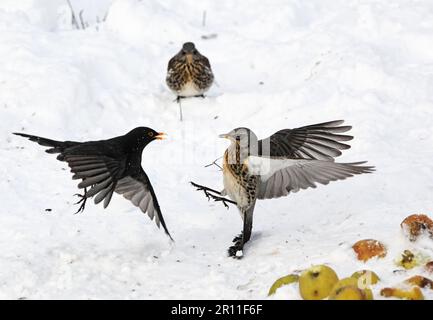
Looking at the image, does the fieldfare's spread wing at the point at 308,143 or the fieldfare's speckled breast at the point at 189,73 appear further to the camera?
the fieldfare's speckled breast at the point at 189,73

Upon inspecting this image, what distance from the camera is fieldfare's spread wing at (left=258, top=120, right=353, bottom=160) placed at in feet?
18.2

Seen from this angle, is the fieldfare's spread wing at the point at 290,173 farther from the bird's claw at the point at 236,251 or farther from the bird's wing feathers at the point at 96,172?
the bird's wing feathers at the point at 96,172

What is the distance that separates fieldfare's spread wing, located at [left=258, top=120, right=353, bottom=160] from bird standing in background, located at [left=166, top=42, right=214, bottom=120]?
3185mm

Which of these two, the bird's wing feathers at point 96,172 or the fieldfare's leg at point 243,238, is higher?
the bird's wing feathers at point 96,172

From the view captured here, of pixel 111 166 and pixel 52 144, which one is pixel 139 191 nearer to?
pixel 111 166

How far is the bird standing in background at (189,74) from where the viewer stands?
875 cm

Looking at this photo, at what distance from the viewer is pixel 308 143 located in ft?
18.7

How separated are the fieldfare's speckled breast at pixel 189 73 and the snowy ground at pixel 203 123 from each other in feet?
0.66

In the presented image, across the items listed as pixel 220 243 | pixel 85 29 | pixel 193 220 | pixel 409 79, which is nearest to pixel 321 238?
Result: pixel 220 243

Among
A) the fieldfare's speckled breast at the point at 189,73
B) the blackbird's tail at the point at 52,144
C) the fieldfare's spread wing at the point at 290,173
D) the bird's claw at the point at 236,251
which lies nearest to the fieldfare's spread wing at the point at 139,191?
the blackbird's tail at the point at 52,144

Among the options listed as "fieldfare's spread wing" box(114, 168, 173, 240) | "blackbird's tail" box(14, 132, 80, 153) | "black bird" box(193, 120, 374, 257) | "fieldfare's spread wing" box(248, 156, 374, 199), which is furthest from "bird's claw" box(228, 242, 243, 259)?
"blackbird's tail" box(14, 132, 80, 153)

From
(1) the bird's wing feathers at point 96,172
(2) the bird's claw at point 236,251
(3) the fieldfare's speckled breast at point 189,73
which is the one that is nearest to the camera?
(1) the bird's wing feathers at point 96,172

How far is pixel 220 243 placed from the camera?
5945 mm
